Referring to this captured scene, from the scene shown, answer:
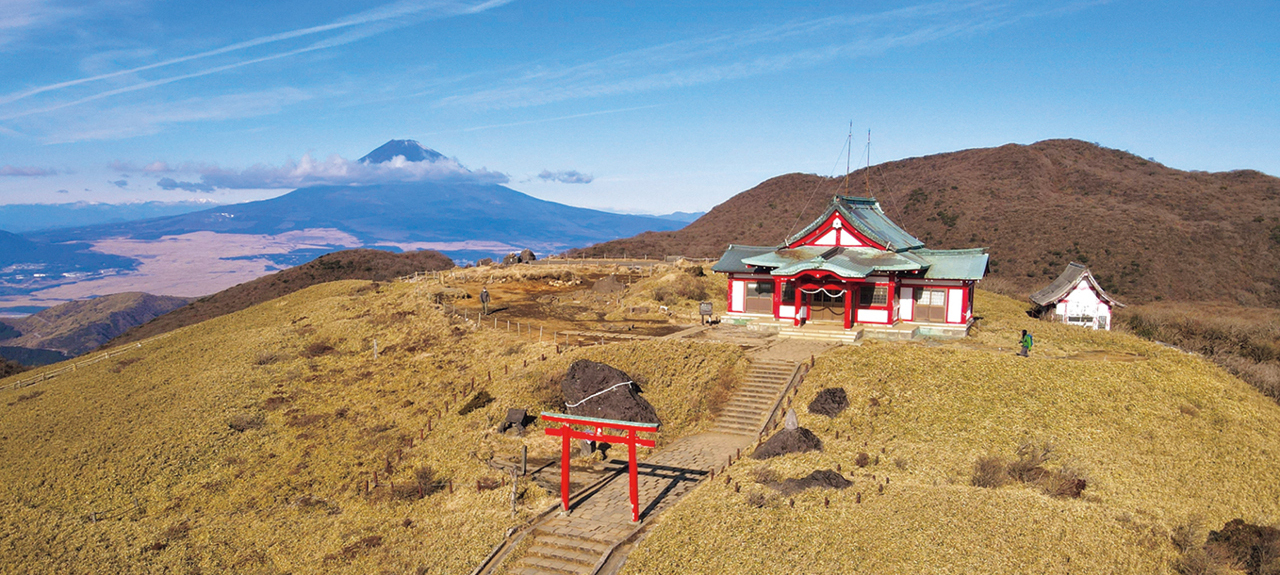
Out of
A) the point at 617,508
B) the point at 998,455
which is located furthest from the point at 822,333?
the point at 617,508

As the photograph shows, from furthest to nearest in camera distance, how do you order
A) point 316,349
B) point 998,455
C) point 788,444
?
point 316,349 → point 788,444 → point 998,455

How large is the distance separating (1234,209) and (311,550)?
128286mm

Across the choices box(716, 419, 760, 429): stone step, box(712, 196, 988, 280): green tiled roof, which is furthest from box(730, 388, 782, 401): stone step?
box(712, 196, 988, 280): green tiled roof

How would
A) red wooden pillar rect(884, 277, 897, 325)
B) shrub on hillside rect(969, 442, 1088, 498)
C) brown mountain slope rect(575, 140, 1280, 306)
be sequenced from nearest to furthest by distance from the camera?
shrub on hillside rect(969, 442, 1088, 498)
red wooden pillar rect(884, 277, 897, 325)
brown mountain slope rect(575, 140, 1280, 306)

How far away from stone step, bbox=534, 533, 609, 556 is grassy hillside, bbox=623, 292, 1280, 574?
1094 millimetres

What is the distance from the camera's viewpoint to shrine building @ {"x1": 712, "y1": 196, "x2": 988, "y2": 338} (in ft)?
116

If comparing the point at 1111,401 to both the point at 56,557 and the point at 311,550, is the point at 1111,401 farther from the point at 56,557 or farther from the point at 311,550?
the point at 56,557

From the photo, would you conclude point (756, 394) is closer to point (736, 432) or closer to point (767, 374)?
point (767, 374)

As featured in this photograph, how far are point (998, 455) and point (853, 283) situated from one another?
45.4 feet

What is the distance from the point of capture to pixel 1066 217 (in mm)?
97875

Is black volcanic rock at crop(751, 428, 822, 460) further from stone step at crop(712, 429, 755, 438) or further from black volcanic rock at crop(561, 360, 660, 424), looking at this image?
black volcanic rock at crop(561, 360, 660, 424)

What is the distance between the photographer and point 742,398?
1109 inches

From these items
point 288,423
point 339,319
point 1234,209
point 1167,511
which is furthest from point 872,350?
point 1234,209

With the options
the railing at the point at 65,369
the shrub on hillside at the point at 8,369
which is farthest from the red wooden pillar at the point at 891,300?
the shrub on hillside at the point at 8,369
